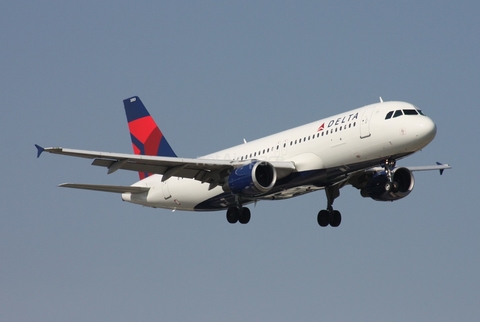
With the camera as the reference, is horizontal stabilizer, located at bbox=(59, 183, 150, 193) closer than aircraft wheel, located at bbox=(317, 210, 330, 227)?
Yes

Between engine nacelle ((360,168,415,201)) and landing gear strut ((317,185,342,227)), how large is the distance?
2.13 meters

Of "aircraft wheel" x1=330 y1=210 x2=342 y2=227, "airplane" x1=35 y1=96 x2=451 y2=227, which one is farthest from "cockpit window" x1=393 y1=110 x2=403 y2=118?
"aircraft wheel" x1=330 y1=210 x2=342 y2=227

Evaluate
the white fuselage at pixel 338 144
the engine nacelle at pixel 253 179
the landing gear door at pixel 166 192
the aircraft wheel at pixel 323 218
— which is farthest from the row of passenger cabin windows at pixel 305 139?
the aircraft wheel at pixel 323 218

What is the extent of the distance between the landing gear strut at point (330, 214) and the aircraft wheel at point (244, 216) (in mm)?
4317

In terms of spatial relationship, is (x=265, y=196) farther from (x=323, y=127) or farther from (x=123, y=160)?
(x=123, y=160)

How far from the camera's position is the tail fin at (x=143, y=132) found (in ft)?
197

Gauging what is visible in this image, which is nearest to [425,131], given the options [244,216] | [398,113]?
[398,113]

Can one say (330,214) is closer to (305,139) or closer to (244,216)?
(244,216)

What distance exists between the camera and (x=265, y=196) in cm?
5097

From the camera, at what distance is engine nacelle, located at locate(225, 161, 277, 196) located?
47625 mm

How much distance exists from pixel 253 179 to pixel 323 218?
7990 millimetres

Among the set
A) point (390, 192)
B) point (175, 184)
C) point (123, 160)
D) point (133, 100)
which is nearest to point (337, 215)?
point (390, 192)

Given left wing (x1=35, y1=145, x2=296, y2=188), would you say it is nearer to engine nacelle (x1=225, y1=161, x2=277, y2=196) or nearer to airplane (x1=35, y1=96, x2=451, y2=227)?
airplane (x1=35, y1=96, x2=451, y2=227)

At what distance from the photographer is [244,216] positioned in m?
52.2
